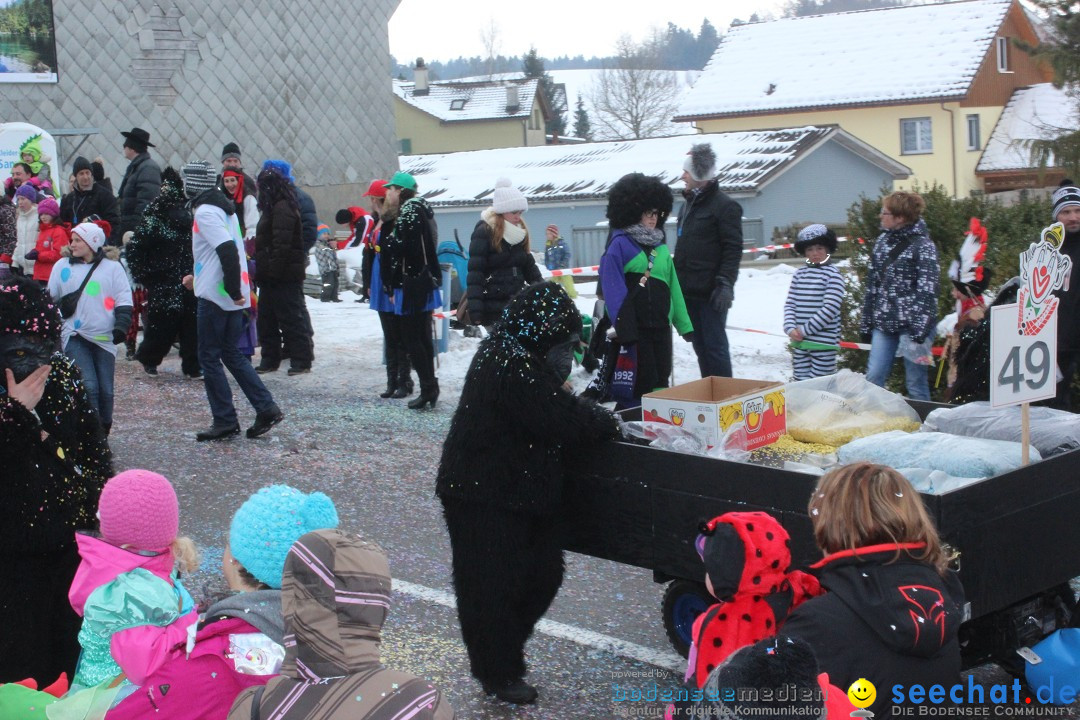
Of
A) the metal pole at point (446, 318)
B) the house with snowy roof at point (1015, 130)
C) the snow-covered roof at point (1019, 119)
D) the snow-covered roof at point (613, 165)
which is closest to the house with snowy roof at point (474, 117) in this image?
the snow-covered roof at point (613, 165)

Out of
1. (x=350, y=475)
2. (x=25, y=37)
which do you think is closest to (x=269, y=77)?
(x=25, y=37)

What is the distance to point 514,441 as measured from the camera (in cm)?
423

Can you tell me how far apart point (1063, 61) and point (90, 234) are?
10.2 metres

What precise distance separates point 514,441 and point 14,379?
1.73m

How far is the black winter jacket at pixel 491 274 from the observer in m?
9.30

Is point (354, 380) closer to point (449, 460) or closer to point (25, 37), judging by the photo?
point (449, 460)

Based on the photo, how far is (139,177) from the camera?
40.0ft

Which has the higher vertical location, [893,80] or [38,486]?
[893,80]

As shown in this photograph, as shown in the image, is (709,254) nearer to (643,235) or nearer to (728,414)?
(643,235)

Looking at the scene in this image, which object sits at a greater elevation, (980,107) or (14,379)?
(980,107)

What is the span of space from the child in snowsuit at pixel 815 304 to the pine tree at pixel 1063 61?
5131 millimetres

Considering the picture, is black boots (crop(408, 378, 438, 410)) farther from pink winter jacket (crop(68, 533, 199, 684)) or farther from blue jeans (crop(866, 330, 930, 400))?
pink winter jacket (crop(68, 533, 199, 684))

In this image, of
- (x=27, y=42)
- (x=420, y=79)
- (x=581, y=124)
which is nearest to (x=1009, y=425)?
(x=27, y=42)

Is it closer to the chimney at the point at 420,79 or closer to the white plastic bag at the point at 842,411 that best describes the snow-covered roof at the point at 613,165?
the white plastic bag at the point at 842,411
